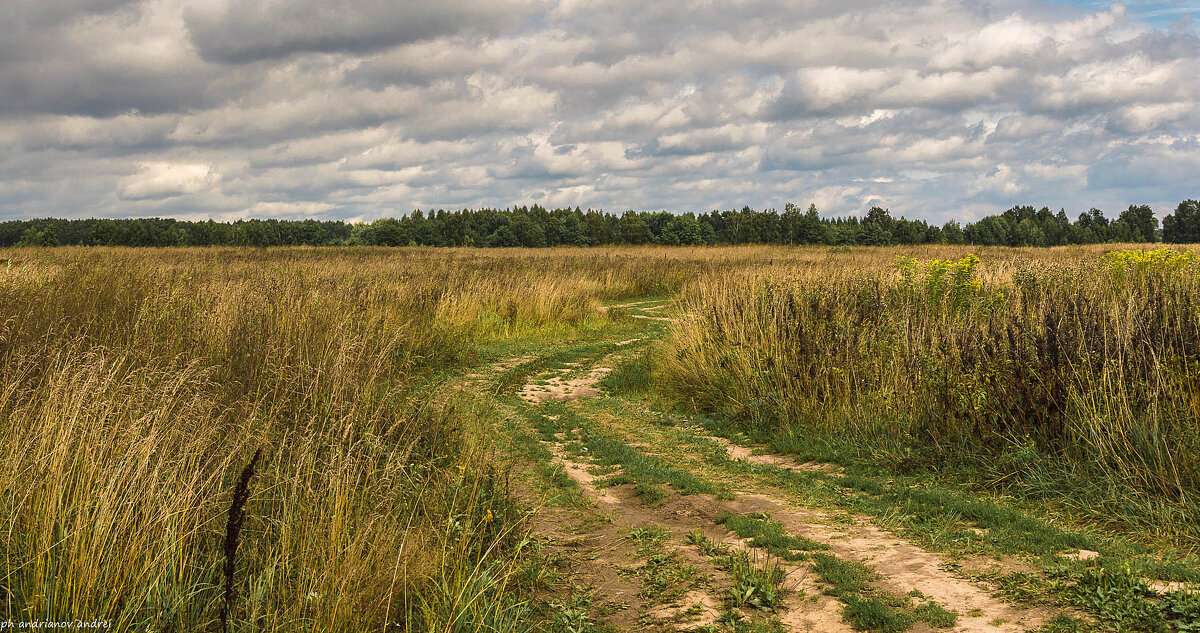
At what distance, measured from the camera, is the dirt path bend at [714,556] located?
12.5 feet

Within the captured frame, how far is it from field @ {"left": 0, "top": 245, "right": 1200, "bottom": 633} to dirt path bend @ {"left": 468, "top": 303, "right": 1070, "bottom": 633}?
1.0 inches

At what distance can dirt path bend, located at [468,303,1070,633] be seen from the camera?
3803 mm

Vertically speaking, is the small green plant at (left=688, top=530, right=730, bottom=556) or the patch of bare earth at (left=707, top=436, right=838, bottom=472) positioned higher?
the small green plant at (left=688, top=530, right=730, bottom=556)

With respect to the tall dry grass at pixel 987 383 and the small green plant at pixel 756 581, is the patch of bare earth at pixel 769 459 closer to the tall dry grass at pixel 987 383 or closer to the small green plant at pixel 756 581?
the tall dry grass at pixel 987 383

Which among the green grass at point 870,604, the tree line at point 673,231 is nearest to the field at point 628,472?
the green grass at point 870,604

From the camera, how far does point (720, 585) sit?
13.7 ft

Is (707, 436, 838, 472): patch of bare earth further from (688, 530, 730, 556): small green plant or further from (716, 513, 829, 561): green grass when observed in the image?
(688, 530, 730, 556): small green plant

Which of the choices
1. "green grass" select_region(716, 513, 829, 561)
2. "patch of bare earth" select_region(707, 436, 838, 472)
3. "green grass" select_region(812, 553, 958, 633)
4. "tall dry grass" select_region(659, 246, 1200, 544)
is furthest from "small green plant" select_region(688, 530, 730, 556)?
"tall dry grass" select_region(659, 246, 1200, 544)

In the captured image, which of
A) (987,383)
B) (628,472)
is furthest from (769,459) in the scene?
(987,383)

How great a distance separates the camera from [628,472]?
6570 mm

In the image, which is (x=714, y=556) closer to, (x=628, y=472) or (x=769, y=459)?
(x=628, y=472)

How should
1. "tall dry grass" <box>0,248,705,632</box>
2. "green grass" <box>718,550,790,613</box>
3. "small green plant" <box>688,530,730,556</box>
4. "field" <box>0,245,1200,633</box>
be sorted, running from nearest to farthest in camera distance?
"tall dry grass" <box>0,248,705,632</box>, "field" <box>0,245,1200,633</box>, "green grass" <box>718,550,790,613</box>, "small green plant" <box>688,530,730,556</box>

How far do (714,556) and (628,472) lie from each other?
6.57 ft

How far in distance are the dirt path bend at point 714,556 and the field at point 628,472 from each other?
0.03 meters
